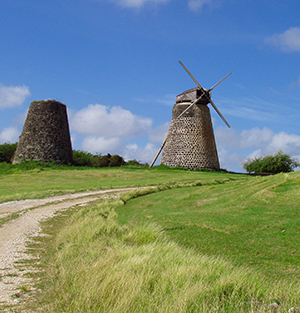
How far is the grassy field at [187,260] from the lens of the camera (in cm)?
368

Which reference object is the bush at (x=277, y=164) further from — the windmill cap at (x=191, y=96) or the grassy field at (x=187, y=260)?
the grassy field at (x=187, y=260)

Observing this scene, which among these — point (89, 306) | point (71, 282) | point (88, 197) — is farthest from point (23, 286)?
point (88, 197)

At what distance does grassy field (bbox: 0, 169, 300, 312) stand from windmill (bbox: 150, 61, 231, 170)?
1119 inches

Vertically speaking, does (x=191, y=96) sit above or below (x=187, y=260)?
above

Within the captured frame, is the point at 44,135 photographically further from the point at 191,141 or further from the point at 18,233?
the point at 18,233

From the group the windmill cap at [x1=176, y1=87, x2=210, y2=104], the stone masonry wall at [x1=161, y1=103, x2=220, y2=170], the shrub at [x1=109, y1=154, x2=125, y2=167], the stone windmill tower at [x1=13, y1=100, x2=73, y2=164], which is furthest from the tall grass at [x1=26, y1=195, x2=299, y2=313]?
the shrub at [x1=109, y1=154, x2=125, y2=167]

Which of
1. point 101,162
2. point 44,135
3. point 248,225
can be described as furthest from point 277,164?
point 248,225

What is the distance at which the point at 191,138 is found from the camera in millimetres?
37906

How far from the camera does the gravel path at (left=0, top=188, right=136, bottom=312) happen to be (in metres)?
4.50

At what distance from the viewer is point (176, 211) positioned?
31.1ft

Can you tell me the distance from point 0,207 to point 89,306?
34.1 ft

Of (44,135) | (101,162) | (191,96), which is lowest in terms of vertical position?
(101,162)

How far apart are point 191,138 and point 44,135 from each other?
668 inches

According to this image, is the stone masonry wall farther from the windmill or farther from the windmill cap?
the windmill cap
